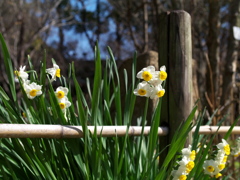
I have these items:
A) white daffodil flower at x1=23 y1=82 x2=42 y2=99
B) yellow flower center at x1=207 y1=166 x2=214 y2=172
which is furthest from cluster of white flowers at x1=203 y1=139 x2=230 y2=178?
white daffodil flower at x1=23 y1=82 x2=42 y2=99

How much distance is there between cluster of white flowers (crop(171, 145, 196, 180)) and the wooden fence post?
0.96 ft

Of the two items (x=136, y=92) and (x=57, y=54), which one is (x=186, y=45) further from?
(x=57, y=54)

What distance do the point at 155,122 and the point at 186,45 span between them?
53cm

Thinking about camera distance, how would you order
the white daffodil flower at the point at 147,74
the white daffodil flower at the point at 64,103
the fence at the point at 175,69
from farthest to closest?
the fence at the point at 175,69
the white daffodil flower at the point at 64,103
the white daffodil flower at the point at 147,74

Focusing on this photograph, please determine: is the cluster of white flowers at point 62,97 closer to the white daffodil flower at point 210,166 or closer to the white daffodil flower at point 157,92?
the white daffodil flower at point 157,92

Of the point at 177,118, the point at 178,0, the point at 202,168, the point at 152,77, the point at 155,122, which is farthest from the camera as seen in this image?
the point at 178,0

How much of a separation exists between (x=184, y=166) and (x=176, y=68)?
0.53m

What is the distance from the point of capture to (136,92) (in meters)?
1.35

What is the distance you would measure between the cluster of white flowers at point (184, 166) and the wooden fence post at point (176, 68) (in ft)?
0.96

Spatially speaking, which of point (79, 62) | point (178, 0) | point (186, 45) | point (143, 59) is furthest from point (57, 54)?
point (186, 45)

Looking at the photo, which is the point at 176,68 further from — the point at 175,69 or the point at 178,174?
the point at 178,174

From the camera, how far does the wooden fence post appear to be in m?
1.75

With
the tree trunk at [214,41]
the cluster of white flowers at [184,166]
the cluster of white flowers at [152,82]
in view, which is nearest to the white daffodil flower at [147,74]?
the cluster of white flowers at [152,82]

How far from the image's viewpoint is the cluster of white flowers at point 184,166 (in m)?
1.43
